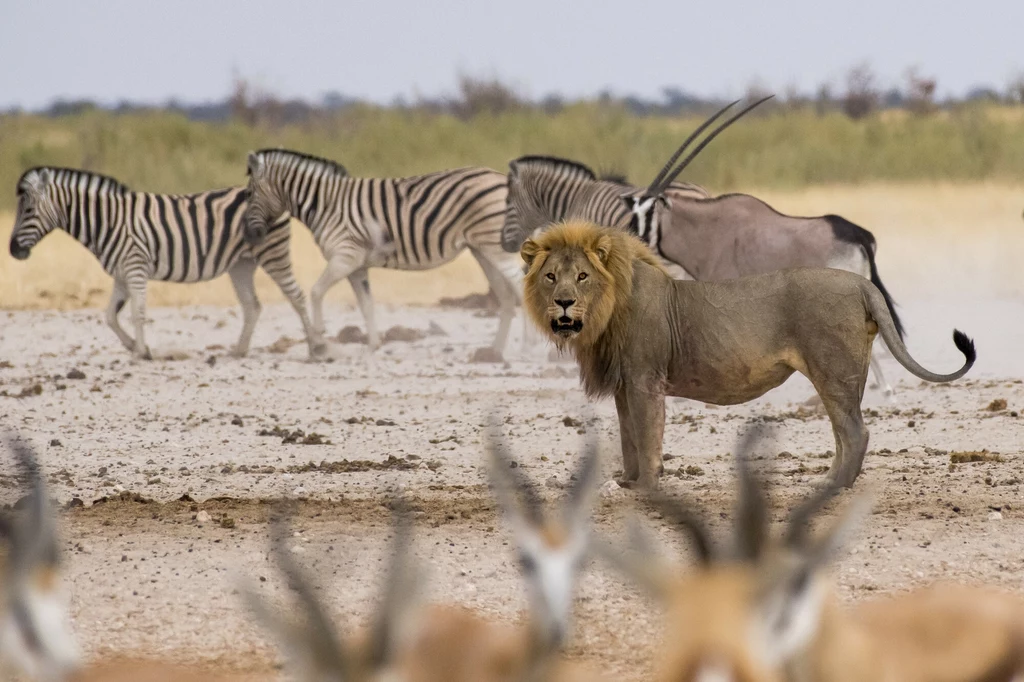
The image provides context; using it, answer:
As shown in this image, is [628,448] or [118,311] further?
[118,311]

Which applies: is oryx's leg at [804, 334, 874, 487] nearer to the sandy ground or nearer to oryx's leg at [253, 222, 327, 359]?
the sandy ground

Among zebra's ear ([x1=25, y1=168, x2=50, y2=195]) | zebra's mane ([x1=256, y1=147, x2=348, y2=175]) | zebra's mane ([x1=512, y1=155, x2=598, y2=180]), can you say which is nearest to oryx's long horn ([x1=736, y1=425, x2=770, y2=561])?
zebra's mane ([x1=512, y1=155, x2=598, y2=180])

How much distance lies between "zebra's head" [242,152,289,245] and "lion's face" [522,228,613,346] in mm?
7966

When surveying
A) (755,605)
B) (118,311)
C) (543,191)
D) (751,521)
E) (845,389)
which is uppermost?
(543,191)

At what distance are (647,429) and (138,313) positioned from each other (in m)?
7.84

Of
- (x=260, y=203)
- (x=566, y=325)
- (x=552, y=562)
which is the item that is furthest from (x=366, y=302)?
(x=552, y=562)

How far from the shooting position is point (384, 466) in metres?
8.92

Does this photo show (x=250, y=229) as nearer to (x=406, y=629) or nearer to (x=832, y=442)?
(x=832, y=442)

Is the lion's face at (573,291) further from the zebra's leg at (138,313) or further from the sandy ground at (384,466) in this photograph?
the zebra's leg at (138,313)

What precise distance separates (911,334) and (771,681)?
12.9 metres

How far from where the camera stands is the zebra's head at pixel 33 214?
15.7m

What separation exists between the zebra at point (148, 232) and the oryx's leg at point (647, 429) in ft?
25.1

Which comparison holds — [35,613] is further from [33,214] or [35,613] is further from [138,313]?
[33,214]

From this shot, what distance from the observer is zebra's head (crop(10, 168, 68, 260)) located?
15703mm
